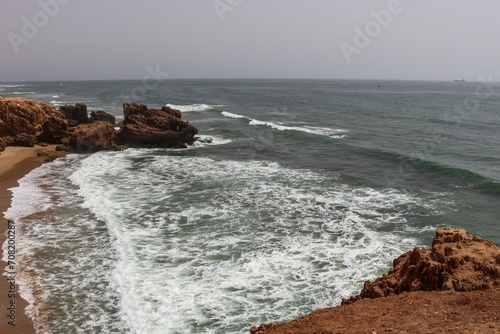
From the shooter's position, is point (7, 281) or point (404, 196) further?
point (404, 196)

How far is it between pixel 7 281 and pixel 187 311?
579cm

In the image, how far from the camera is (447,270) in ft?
25.6

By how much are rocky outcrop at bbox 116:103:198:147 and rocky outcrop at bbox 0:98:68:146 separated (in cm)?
511

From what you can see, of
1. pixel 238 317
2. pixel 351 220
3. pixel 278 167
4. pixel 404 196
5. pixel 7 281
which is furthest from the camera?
pixel 278 167

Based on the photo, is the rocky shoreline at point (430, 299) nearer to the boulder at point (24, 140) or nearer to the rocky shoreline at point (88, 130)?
the rocky shoreline at point (88, 130)

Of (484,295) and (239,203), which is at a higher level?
(484,295)

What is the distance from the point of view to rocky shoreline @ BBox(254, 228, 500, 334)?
6.55m

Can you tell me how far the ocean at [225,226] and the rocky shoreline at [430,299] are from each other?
3.06m

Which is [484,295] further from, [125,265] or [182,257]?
[125,265]

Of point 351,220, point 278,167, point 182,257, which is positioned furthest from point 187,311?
point 278,167

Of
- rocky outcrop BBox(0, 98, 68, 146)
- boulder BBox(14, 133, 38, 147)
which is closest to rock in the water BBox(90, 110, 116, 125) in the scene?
rocky outcrop BBox(0, 98, 68, 146)

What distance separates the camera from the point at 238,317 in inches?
408

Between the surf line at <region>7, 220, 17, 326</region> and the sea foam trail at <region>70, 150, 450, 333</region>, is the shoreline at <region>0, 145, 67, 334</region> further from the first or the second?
the sea foam trail at <region>70, 150, 450, 333</region>

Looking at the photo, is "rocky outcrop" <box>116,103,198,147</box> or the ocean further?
"rocky outcrop" <box>116,103,198,147</box>
